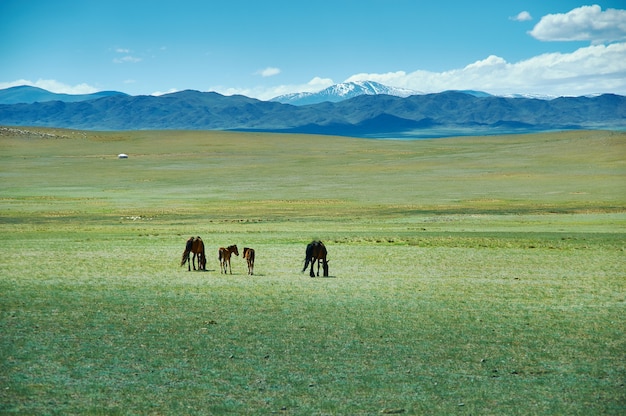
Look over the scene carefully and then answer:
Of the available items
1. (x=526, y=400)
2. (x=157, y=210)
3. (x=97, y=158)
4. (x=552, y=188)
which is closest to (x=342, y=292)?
(x=526, y=400)

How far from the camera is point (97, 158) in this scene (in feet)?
388

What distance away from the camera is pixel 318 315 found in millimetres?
14914

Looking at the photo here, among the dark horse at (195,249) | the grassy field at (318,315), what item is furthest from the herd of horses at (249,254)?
the grassy field at (318,315)

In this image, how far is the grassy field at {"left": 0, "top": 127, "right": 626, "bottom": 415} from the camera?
9695 mm

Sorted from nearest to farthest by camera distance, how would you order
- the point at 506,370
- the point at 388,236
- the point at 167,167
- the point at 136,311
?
1. the point at 506,370
2. the point at 136,311
3. the point at 388,236
4. the point at 167,167

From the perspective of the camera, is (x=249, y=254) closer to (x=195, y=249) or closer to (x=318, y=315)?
(x=195, y=249)

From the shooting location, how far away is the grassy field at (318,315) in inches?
382

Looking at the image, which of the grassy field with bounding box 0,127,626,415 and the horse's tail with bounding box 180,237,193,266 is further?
the horse's tail with bounding box 180,237,193,266

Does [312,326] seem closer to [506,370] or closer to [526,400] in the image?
[506,370]

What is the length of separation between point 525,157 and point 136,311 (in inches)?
4005

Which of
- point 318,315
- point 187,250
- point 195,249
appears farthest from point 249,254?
point 318,315

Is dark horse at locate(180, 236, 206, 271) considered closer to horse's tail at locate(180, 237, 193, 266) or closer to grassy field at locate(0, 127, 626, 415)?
horse's tail at locate(180, 237, 193, 266)

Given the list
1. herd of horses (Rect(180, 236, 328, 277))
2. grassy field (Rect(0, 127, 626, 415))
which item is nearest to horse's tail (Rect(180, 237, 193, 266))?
herd of horses (Rect(180, 236, 328, 277))

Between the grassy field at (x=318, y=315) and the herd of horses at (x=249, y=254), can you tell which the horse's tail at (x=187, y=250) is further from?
the grassy field at (x=318, y=315)
